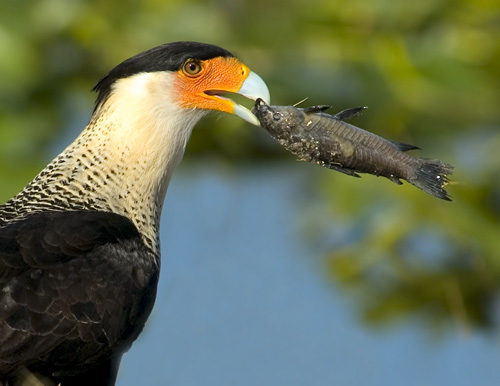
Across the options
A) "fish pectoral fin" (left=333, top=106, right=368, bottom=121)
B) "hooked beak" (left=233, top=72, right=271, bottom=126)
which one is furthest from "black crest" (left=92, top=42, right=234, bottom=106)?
"fish pectoral fin" (left=333, top=106, right=368, bottom=121)

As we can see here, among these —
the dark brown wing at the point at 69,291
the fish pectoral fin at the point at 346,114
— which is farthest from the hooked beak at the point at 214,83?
the dark brown wing at the point at 69,291

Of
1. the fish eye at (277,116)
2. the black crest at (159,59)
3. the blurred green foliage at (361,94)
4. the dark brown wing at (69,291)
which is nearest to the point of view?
the dark brown wing at (69,291)

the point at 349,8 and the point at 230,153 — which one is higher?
the point at 349,8

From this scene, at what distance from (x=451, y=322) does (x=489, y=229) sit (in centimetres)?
92

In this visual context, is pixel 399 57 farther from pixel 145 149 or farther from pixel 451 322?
pixel 145 149

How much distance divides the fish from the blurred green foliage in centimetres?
233

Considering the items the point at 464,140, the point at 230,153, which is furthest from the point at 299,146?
the point at 464,140

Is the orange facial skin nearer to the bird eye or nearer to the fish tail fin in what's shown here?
the bird eye

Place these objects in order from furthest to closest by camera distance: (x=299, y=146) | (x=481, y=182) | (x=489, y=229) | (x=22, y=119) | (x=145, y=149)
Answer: (x=481, y=182) < (x=489, y=229) < (x=22, y=119) < (x=145, y=149) < (x=299, y=146)

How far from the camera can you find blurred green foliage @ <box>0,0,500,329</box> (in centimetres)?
683

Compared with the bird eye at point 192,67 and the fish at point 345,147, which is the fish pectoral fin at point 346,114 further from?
the bird eye at point 192,67

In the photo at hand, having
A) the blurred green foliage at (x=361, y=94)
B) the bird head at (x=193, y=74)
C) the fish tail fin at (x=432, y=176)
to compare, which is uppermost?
the blurred green foliage at (x=361, y=94)

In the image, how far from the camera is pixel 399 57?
7629 mm

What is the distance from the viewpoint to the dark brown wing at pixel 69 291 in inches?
156
